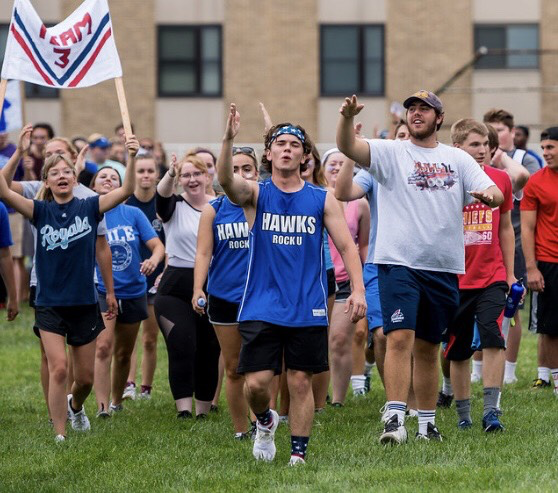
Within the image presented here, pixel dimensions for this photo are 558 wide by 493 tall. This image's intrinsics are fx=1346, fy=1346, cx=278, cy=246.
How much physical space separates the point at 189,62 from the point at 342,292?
67.6ft

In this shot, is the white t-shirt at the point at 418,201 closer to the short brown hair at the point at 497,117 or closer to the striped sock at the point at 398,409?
the striped sock at the point at 398,409

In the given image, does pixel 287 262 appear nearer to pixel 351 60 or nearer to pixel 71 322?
pixel 71 322

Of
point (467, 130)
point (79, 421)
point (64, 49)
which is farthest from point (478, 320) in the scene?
point (64, 49)

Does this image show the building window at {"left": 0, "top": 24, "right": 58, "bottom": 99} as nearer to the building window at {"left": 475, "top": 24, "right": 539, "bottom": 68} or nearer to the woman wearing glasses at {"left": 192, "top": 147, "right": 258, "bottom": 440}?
the building window at {"left": 475, "top": 24, "right": 539, "bottom": 68}

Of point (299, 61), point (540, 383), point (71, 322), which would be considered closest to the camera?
point (71, 322)

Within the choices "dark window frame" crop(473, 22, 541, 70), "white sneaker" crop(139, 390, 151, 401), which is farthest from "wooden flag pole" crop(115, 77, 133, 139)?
"dark window frame" crop(473, 22, 541, 70)

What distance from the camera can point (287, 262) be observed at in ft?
27.9

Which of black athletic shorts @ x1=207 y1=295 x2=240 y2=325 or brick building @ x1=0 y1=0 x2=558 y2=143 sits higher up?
brick building @ x1=0 y1=0 x2=558 y2=143

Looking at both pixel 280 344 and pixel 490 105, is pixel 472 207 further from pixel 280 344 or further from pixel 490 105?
pixel 490 105

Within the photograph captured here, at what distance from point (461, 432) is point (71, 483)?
2916 millimetres

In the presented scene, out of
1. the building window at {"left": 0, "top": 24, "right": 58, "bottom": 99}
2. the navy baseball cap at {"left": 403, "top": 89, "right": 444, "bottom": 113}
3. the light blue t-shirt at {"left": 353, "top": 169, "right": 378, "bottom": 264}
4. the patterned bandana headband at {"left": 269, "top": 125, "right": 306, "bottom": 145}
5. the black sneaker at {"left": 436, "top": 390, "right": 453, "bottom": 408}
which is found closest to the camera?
the patterned bandana headband at {"left": 269, "top": 125, "right": 306, "bottom": 145}

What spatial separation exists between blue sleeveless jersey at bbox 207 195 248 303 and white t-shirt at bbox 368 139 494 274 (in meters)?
1.44

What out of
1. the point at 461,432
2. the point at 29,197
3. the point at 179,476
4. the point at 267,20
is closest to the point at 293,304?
the point at 179,476

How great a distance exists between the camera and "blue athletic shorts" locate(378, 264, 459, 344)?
8969 millimetres
